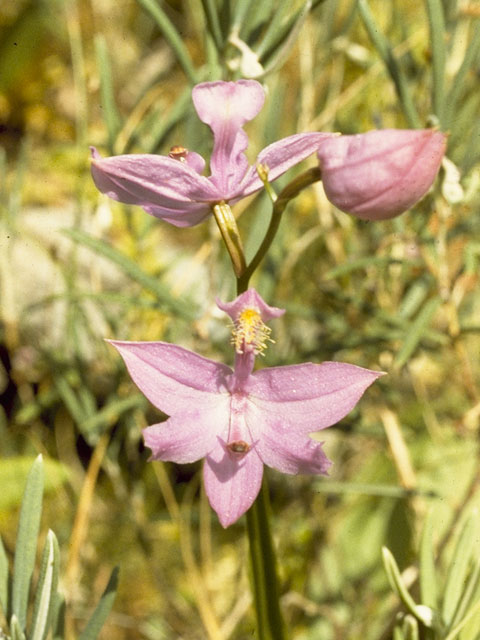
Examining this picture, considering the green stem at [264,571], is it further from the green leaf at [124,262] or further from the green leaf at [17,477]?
the green leaf at [17,477]

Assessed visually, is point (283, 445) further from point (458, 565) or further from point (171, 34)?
point (171, 34)

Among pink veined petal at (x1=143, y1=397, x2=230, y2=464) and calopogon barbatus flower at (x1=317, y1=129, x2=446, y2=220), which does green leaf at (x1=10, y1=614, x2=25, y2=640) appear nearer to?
pink veined petal at (x1=143, y1=397, x2=230, y2=464)

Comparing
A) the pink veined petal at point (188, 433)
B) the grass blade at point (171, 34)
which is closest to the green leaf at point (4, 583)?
the pink veined petal at point (188, 433)

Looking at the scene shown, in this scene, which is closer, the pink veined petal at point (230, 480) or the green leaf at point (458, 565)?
the pink veined petal at point (230, 480)

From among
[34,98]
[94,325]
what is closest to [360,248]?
[94,325]

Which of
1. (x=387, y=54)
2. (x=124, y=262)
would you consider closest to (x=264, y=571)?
(x=124, y=262)

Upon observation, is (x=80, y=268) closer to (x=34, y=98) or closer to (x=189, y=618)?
(x=34, y=98)
